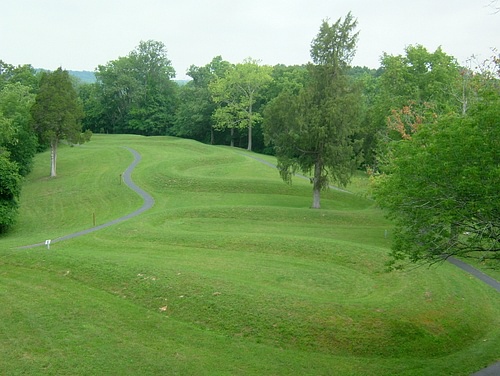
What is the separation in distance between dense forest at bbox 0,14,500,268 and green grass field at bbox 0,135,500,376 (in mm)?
3062

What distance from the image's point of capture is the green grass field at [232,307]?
45.0 ft

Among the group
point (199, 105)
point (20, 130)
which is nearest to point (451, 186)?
point (20, 130)

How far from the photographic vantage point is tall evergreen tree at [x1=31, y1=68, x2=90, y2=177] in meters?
53.1

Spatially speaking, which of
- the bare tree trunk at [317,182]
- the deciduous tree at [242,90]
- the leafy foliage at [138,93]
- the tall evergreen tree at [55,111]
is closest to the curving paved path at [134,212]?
the tall evergreen tree at [55,111]

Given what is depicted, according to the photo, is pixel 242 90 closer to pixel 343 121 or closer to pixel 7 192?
pixel 343 121

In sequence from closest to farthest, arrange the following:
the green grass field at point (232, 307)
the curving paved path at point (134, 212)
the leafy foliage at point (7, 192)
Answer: the green grass field at point (232, 307)
the curving paved path at point (134, 212)
the leafy foliage at point (7, 192)

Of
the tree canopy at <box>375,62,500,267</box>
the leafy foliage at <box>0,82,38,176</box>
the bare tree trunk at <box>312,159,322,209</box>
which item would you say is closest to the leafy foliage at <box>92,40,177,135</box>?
the leafy foliage at <box>0,82,38,176</box>

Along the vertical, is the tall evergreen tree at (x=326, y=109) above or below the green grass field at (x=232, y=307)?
above

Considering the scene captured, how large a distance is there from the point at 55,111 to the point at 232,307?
44873mm

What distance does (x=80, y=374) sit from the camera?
12.4 metres

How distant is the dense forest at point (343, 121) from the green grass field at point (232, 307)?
306 cm

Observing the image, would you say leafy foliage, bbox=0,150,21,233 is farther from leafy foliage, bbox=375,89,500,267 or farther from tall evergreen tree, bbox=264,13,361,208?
leafy foliage, bbox=375,89,500,267

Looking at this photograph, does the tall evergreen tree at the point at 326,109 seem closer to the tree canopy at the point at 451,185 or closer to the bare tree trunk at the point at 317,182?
the bare tree trunk at the point at 317,182

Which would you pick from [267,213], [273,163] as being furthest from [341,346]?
[273,163]
